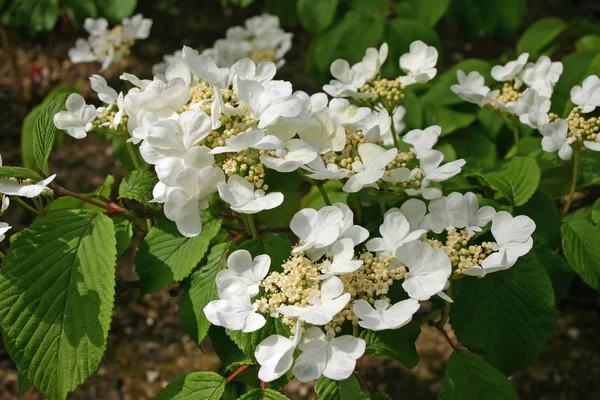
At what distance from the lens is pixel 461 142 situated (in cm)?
145

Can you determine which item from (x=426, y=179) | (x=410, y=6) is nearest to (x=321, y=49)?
(x=410, y=6)

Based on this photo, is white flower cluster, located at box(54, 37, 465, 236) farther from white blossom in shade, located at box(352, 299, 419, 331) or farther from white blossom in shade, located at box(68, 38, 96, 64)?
white blossom in shade, located at box(68, 38, 96, 64)

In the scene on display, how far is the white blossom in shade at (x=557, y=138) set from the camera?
3.07 ft

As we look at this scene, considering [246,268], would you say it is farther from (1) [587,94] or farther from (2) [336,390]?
(1) [587,94]

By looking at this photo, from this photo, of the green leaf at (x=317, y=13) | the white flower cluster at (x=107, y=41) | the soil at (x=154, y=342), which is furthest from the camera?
the soil at (x=154, y=342)

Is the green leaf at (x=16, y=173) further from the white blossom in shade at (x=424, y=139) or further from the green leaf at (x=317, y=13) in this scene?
the green leaf at (x=317, y=13)

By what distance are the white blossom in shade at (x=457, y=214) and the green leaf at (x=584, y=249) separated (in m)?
0.22

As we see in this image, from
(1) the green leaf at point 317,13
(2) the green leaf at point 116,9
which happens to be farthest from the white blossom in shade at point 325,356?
(2) the green leaf at point 116,9

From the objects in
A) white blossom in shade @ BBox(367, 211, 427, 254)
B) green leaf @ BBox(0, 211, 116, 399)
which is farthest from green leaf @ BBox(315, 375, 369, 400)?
green leaf @ BBox(0, 211, 116, 399)

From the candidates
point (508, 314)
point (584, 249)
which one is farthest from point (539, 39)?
point (508, 314)

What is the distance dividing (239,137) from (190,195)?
9 cm

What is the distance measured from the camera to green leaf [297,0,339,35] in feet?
5.77

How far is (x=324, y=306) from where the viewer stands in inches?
25.8

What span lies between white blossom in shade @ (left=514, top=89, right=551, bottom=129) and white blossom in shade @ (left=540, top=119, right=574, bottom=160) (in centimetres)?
2
